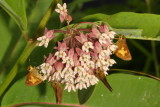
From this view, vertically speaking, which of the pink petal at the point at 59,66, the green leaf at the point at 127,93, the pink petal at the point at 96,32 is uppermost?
the pink petal at the point at 96,32

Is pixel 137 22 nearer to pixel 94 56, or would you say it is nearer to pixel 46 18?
pixel 94 56

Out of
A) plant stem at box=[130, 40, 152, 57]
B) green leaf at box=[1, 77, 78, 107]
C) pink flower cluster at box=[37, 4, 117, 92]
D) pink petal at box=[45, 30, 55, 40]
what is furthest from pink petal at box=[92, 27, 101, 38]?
plant stem at box=[130, 40, 152, 57]

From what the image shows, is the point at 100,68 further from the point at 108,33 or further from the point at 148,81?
the point at 148,81

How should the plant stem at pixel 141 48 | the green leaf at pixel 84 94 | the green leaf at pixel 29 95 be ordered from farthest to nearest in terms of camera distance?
the plant stem at pixel 141 48 → the green leaf at pixel 29 95 → the green leaf at pixel 84 94

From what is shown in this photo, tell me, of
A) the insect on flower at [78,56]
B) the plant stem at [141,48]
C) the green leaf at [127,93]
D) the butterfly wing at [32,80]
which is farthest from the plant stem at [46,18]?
the plant stem at [141,48]

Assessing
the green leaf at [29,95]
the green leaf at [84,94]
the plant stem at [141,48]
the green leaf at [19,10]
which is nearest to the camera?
the green leaf at [19,10]

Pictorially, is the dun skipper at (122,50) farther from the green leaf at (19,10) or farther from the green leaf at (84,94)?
the green leaf at (19,10)
